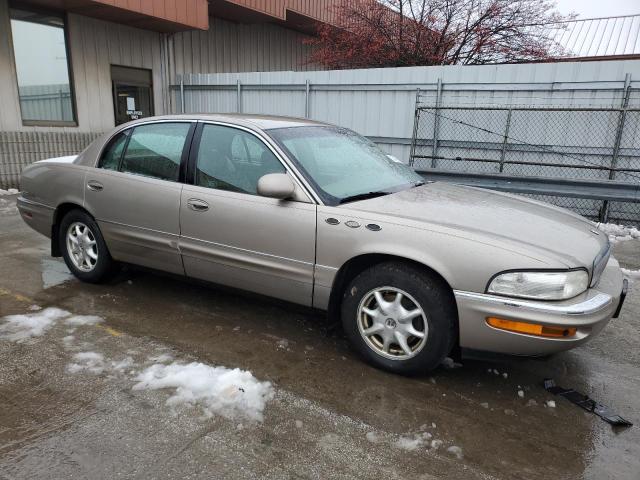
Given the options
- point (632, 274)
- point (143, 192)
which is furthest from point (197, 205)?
point (632, 274)

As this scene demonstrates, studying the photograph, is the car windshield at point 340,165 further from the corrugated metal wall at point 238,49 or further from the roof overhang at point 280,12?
the corrugated metal wall at point 238,49

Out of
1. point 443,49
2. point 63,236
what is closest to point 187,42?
point 443,49

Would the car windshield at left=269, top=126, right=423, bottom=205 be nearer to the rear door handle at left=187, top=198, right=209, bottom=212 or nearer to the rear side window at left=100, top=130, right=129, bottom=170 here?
the rear door handle at left=187, top=198, right=209, bottom=212

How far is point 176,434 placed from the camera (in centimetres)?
243

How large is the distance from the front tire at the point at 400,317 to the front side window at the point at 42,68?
9858 millimetres

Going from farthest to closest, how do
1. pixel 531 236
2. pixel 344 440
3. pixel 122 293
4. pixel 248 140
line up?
pixel 122 293, pixel 248 140, pixel 531 236, pixel 344 440

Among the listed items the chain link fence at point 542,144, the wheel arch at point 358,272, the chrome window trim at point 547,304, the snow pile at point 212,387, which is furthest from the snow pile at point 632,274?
the snow pile at point 212,387

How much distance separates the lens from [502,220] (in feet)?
9.89

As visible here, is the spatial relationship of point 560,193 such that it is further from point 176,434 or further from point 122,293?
point 176,434

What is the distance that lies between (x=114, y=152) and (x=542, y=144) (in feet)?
22.8

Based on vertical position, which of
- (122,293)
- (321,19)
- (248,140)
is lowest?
(122,293)

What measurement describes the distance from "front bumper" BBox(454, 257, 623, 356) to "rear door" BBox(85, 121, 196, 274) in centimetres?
223

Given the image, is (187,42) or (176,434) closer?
(176,434)

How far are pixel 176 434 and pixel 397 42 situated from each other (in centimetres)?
1196
